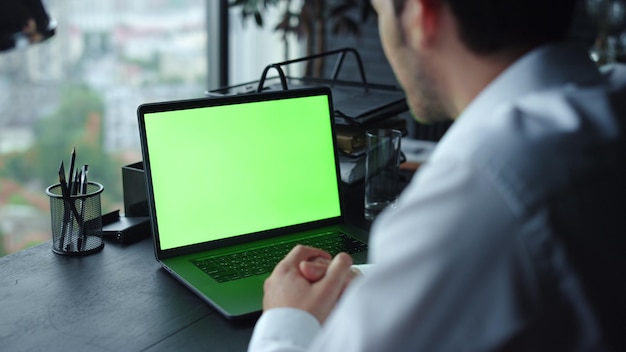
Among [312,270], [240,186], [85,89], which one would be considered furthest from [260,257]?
[85,89]

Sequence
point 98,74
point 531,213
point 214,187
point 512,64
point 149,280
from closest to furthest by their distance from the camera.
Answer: point 531,213 → point 512,64 → point 149,280 → point 214,187 → point 98,74

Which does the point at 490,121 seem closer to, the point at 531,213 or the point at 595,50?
the point at 531,213

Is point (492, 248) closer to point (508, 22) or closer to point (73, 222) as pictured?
point (508, 22)

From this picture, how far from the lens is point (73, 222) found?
130 centimetres

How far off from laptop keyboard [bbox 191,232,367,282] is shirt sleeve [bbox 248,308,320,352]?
27 centimetres

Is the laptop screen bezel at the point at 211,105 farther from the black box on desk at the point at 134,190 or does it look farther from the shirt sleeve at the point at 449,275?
the shirt sleeve at the point at 449,275

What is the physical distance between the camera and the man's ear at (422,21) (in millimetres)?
→ 762

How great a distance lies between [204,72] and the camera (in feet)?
11.7

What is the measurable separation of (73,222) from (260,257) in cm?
34

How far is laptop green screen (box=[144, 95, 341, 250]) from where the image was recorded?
4.16 feet

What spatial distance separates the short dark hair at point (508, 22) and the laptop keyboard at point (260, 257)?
593mm

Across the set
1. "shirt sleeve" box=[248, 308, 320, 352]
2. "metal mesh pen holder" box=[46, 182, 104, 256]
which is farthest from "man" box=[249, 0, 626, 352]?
"metal mesh pen holder" box=[46, 182, 104, 256]

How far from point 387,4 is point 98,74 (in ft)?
8.49

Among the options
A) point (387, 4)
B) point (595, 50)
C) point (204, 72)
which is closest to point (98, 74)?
point (204, 72)
